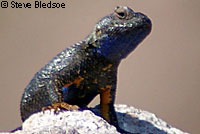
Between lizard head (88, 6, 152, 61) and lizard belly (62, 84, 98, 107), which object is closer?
lizard head (88, 6, 152, 61)

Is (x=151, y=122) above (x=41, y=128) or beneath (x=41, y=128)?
beneath

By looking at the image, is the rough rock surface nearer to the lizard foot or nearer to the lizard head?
the lizard foot

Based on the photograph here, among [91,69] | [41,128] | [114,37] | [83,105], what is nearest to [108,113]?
[83,105]

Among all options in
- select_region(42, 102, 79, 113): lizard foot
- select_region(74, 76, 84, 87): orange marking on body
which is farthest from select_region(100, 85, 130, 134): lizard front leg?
select_region(42, 102, 79, 113): lizard foot

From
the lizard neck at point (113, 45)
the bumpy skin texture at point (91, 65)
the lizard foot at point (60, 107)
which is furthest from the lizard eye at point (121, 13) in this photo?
the lizard foot at point (60, 107)

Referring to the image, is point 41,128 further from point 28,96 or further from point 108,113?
point 108,113

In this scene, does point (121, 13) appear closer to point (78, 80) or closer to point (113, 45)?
point (113, 45)

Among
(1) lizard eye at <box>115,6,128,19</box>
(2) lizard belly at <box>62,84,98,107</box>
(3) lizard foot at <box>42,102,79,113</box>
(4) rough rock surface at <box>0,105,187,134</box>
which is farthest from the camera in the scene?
(2) lizard belly at <box>62,84,98,107</box>
